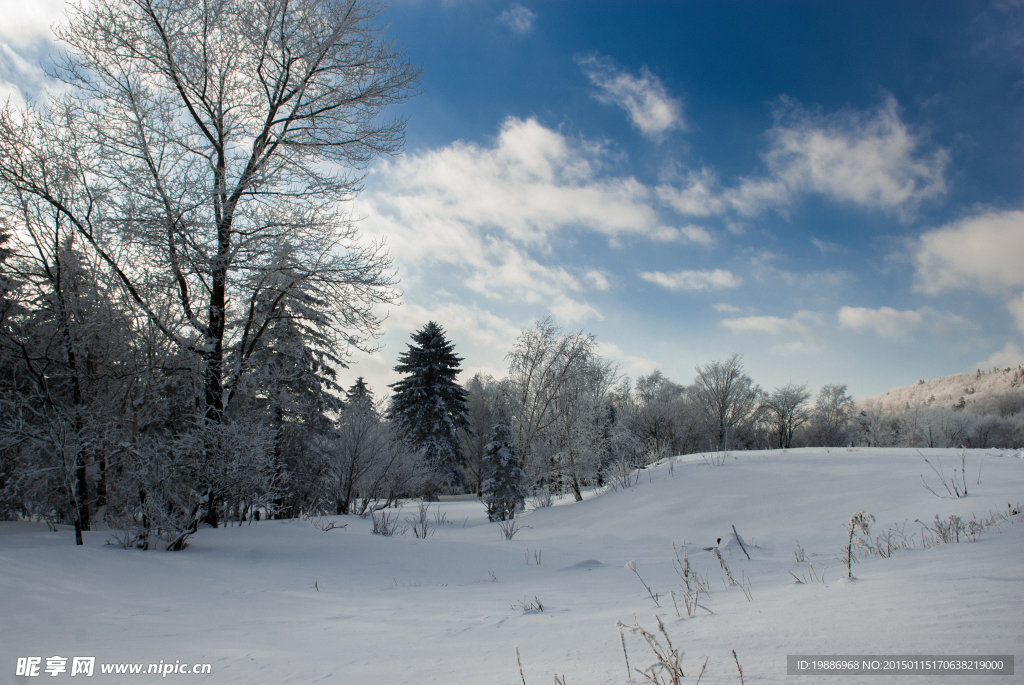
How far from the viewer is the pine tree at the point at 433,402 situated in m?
32.1

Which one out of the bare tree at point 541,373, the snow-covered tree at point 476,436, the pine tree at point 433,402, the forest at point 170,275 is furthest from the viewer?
the snow-covered tree at point 476,436

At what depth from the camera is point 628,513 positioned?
10.8 meters

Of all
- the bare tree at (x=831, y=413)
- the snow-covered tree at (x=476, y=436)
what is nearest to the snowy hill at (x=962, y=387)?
the bare tree at (x=831, y=413)

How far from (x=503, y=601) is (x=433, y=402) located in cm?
3060

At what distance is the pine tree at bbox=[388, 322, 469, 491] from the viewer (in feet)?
105

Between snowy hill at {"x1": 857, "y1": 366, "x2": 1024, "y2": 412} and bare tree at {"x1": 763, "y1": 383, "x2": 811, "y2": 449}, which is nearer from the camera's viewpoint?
bare tree at {"x1": 763, "y1": 383, "x2": 811, "y2": 449}

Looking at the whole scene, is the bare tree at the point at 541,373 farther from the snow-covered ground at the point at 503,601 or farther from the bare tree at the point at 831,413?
the bare tree at the point at 831,413

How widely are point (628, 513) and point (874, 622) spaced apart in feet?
31.9

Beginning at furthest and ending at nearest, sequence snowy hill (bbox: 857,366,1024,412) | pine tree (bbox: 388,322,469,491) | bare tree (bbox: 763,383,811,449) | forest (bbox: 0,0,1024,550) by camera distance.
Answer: snowy hill (bbox: 857,366,1024,412), bare tree (bbox: 763,383,811,449), pine tree (bbox: 388,322,469,491), forest (bbox: 0,0,1024,550)

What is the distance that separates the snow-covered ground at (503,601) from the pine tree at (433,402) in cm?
2424

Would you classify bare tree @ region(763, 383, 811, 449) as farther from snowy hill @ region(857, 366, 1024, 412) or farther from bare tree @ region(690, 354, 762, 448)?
snowy hill @ region(857, 366, 1024, 412)

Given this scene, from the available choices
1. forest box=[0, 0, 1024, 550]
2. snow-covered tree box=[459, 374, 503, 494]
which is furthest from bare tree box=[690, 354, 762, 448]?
forest box=[0, 0, 1024, 550]

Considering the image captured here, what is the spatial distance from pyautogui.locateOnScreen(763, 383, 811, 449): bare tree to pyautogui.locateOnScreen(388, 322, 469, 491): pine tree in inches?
1243

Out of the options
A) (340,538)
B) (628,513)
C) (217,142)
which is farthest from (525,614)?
(217,142)
